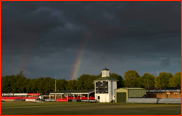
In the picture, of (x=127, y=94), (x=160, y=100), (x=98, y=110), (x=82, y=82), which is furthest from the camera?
(x=82, y=82)

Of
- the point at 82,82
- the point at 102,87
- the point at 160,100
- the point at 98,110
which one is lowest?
the point at 98,110

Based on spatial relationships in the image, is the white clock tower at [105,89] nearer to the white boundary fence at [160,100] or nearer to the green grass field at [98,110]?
the white boundary fence at [160,100]

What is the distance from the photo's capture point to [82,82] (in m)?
144

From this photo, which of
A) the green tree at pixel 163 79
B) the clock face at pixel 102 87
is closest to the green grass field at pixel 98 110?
the clock face at pixel 102 87

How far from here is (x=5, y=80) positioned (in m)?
184

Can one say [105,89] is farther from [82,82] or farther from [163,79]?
[82,82]

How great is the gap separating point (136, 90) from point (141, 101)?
45.5 feet

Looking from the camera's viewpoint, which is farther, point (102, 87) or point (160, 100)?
point (102, 87)

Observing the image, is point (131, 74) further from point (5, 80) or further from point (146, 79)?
point (5, 80)

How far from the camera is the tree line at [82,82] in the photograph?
390 feet

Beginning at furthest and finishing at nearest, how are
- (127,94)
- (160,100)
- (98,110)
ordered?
(127,94)
(160,100)
(98,110)

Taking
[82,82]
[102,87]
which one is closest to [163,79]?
[102,87]

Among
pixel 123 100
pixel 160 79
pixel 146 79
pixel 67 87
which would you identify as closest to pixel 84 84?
pixel 67 87

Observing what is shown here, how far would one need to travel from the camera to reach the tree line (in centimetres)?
11900
